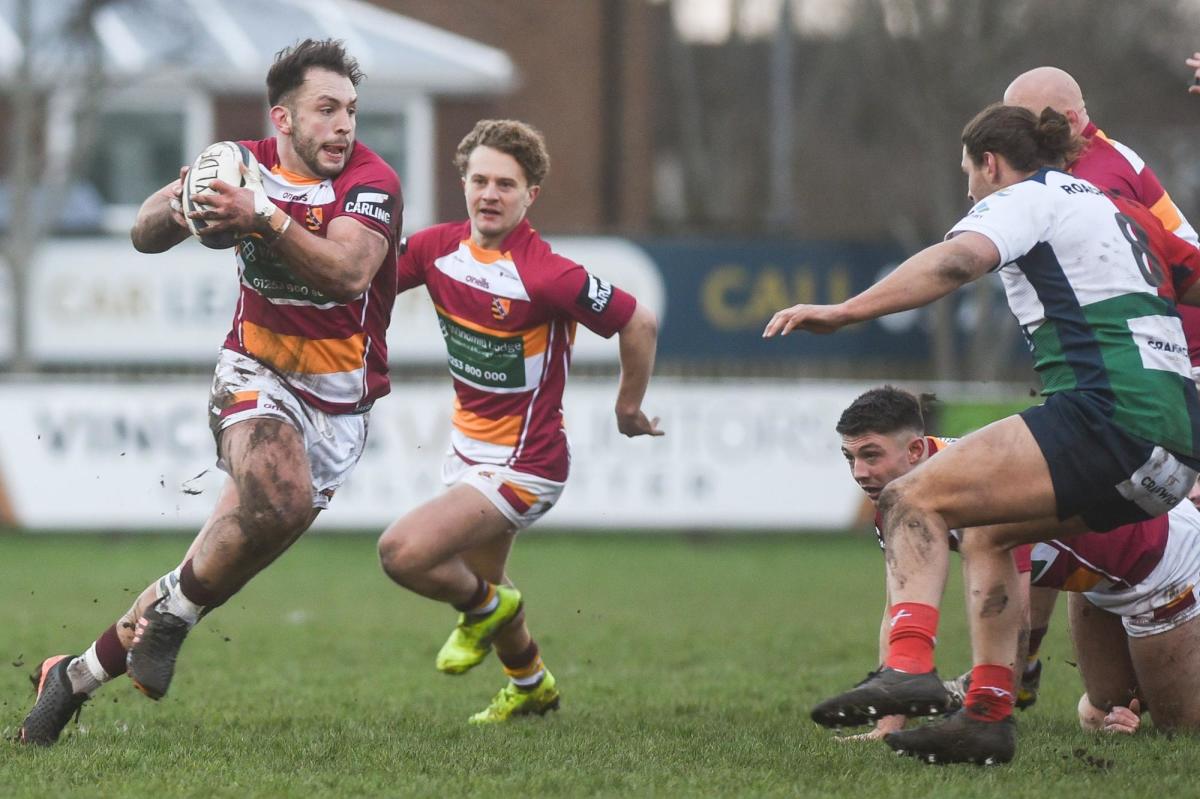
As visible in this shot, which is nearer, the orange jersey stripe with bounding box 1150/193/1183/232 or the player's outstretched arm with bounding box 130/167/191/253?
the player's outstretched arm with bounding box 130/167/191/253

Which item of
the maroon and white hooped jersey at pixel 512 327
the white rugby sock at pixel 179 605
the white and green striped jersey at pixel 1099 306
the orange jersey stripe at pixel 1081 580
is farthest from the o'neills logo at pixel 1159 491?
the white rugby sock at pixel 179 605

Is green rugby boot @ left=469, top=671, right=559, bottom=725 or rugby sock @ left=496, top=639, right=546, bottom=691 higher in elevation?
rugby sock @ left=496, top=639, right=546, bottom=691

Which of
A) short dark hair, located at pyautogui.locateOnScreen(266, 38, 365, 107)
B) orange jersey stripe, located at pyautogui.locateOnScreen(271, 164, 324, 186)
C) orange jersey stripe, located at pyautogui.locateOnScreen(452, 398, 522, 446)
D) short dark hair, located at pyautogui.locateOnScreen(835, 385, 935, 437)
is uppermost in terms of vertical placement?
short dark hair, located at pyautogui.locateOnScreen(266, 38, 365, 107)

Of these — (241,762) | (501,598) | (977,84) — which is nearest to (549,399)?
(501,598)

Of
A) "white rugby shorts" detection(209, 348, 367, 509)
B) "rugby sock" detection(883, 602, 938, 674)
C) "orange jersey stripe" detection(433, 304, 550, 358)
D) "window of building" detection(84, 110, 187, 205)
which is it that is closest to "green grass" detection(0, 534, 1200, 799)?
"rugby sock" detection(883, 602, 938, 674)

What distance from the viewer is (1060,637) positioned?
9695 millimetres

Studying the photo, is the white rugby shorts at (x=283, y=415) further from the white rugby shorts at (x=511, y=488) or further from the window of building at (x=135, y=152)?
the window of building at (x=135, y=152)

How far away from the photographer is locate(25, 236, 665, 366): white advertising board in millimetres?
18578

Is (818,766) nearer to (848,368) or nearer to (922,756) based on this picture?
(922,756)

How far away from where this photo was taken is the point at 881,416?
5.84 m

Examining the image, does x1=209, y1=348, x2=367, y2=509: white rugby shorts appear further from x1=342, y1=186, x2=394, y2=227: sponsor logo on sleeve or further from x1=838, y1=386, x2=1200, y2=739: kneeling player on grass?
x1=838, y1=386, x2=1200, y2=739: kneeling player on grass

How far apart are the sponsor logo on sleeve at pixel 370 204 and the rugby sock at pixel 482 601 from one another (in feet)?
5.73

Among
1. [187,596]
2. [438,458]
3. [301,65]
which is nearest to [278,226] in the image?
[301,65]

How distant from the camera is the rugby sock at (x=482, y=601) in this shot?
6668 mm
